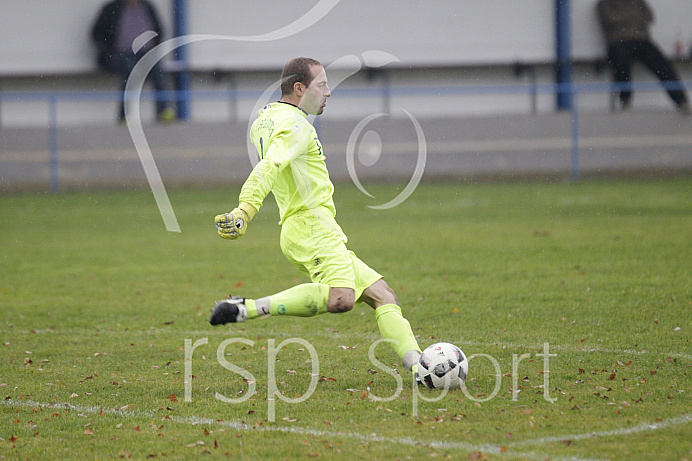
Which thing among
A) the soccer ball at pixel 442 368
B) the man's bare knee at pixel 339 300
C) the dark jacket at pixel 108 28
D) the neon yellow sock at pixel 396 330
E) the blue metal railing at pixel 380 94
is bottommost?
the blue metal railing at pixel 380 94

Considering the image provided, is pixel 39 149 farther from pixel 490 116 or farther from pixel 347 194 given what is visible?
pixel 490 116

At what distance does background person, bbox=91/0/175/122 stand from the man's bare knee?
49.2ft

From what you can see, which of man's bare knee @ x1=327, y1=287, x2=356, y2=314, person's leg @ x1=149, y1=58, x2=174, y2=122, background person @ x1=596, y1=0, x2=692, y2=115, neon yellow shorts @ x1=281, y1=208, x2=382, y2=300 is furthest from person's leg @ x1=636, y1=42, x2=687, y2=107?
man's bare knee @ x1=327, y1=287, x2=356, y2=314

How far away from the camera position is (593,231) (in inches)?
479

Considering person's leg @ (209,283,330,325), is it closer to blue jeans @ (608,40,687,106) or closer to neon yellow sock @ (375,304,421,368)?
neon yellow sock @ (375,304,421,368)

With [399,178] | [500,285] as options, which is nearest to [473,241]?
[500,285]

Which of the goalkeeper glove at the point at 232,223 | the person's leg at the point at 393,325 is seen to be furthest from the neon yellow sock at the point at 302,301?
the goalkeeper glove at the point at 232,223

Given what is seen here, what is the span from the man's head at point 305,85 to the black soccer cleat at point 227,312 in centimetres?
129

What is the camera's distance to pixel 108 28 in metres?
19.7

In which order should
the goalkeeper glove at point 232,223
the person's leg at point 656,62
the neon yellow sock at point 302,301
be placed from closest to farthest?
the goalkeeper glove at point 232,223, the neon yellow sock at point 302,301, the person's leg at point 656,62

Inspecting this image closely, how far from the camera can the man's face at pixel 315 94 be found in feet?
17.5

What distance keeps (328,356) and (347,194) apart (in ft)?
38.9

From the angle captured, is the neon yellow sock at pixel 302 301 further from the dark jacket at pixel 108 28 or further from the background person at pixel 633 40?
the background person at pixel 633 40

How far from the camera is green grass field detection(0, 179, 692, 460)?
4199 mm
